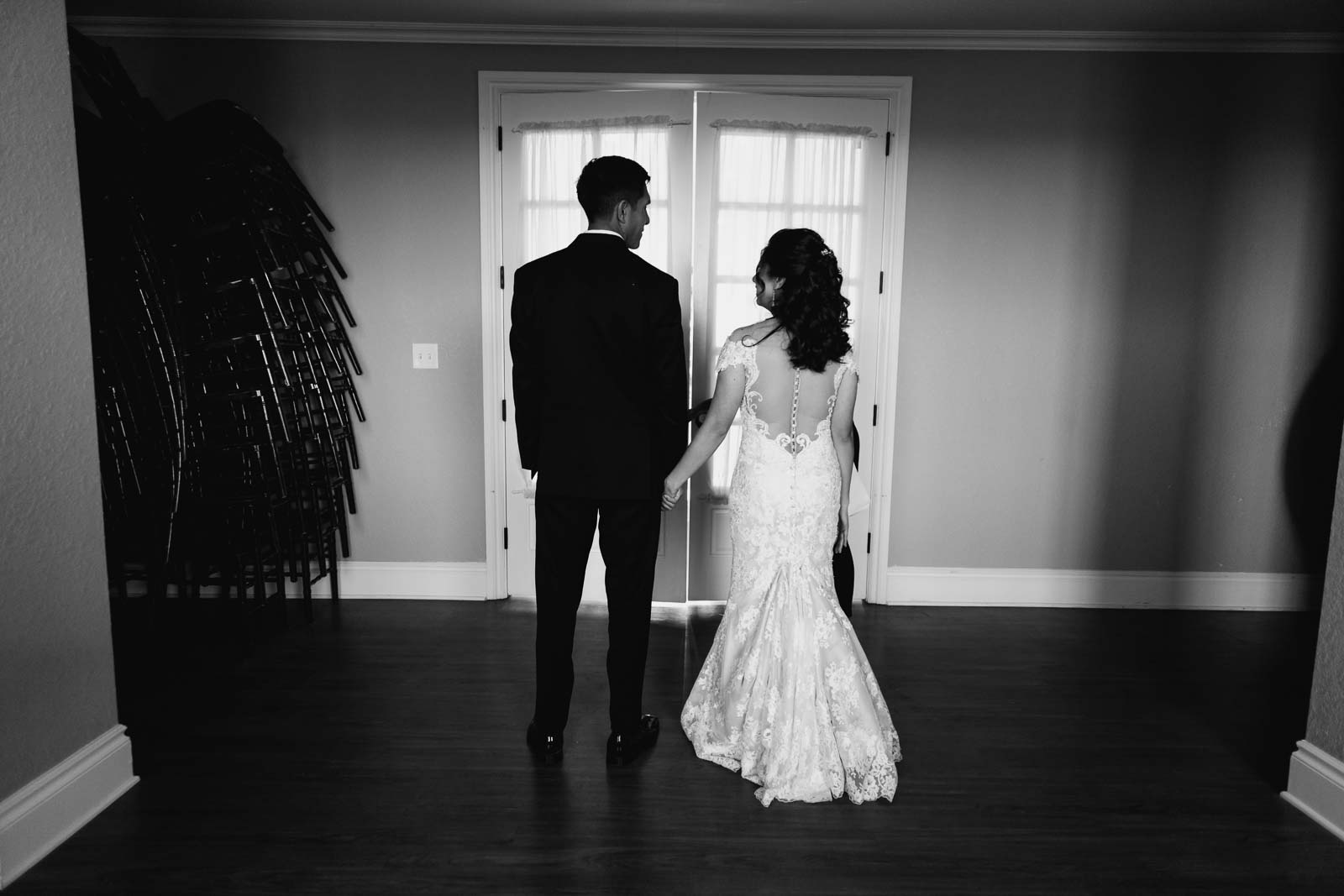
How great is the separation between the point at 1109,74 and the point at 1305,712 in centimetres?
291

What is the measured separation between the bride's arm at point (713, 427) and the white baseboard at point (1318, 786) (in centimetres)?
193

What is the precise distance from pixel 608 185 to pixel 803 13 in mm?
1932

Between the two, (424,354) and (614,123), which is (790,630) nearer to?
(424,354)

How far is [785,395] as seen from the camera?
2.44m

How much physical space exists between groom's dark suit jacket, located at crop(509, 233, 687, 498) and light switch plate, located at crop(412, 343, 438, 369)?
187cm

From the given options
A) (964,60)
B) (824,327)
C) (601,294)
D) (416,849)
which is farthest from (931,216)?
(416,849)

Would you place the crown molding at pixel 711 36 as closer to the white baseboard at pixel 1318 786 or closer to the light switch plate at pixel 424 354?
the light switch plate at pixel 424 354

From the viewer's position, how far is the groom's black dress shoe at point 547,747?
2561 mm

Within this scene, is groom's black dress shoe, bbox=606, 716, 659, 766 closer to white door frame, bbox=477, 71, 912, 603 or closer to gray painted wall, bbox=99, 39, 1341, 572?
white door frame, bbox=477, 71, 912, 603

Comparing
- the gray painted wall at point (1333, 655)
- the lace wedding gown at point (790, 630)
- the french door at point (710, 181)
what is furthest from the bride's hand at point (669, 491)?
the gray painted wall at point (1333, 655)

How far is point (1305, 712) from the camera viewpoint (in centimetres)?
303

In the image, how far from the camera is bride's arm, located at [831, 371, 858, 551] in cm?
248

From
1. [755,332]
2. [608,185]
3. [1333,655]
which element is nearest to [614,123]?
[608,185]

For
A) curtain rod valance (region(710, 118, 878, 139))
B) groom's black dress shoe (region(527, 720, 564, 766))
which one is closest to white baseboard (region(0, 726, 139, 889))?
groom's black dress shoe (region(527, 720, 564, 766))
